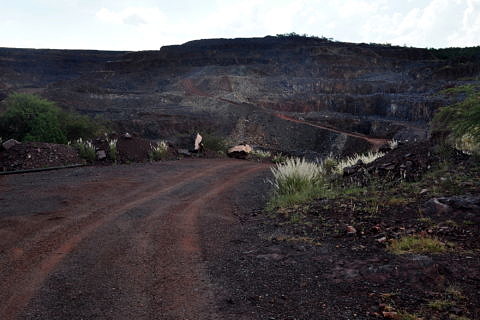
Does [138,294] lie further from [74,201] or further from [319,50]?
[319,50]

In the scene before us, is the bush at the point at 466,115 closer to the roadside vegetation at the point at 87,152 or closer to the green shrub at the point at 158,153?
the green shrub at the point at 158,153

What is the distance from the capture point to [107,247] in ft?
20.7

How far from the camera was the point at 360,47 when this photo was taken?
56000mm

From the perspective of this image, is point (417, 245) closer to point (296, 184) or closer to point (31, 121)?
point (296, 184)

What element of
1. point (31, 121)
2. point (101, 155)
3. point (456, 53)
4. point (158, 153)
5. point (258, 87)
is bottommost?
point (158, 153)

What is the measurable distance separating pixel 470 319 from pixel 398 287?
2.74ft

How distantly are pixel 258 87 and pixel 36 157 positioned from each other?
34366mm

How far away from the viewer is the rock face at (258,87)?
32.2 m

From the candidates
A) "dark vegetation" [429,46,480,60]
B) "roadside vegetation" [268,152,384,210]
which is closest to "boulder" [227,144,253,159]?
"roadside vegetation" [268,152,384,210]

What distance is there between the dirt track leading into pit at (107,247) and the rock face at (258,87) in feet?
61.0

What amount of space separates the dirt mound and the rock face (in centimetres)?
1541

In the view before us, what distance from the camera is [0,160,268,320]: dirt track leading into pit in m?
4.44

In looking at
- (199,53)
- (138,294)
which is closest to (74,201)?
(138,294)

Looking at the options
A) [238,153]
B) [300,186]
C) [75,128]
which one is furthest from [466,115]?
[75,128]
